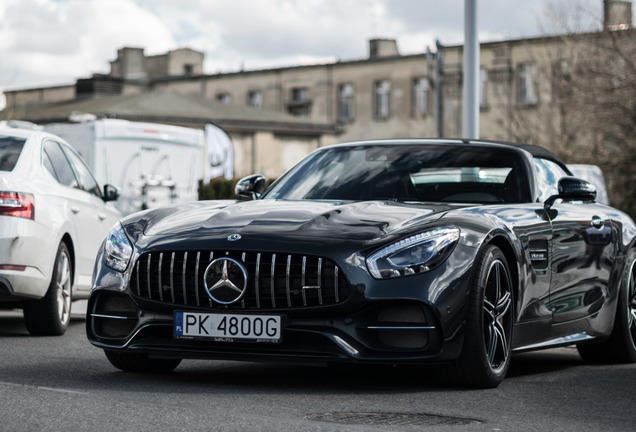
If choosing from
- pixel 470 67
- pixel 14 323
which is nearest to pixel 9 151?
pixel 14 323

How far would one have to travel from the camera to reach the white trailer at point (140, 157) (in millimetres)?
22750

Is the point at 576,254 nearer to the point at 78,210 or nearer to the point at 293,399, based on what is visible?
the point at 293,399

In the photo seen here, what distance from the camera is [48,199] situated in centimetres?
1052

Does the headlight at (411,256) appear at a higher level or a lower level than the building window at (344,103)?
lower

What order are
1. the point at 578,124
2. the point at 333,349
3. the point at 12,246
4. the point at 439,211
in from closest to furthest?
1. the point at 333,349
2. the point at 439,211
3. the point at 12,246
4. the point at 578,124

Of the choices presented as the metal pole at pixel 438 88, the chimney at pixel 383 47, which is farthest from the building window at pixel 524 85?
the metal pole at pixel 438 88

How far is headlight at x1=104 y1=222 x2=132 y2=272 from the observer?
7.21m

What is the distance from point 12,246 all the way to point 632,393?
15.7 ft

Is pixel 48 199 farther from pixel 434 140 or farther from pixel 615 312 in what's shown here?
pixel 615 312

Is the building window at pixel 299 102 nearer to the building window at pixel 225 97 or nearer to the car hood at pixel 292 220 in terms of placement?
the building window at pixel 225 97

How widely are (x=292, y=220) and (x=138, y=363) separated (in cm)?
132

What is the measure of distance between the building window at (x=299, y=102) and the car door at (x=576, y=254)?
62.2 metres

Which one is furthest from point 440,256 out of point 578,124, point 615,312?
point 578,124

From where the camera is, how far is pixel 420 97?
66.8 m
